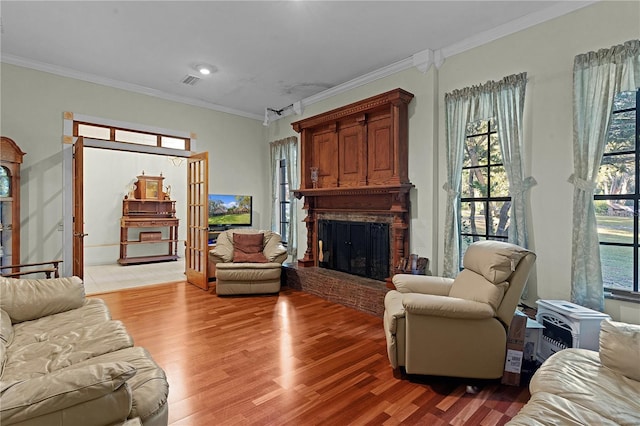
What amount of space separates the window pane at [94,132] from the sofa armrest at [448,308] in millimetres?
5114

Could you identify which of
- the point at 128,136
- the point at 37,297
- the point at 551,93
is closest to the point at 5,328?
the point at 37,297

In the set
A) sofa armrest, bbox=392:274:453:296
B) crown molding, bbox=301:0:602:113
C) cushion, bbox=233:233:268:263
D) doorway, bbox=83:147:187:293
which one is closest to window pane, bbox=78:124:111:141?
doorway, bbox=83:147:187:293

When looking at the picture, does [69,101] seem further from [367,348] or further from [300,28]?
[367,348]

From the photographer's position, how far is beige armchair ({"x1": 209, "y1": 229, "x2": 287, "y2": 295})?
4.58m

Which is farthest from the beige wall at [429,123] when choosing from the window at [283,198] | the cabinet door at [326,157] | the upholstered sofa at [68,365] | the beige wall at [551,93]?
the upholstered sofa at [68,365]

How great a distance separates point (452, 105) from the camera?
12.3ft

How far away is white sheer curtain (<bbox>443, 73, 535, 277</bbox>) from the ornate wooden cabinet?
536 centimetres

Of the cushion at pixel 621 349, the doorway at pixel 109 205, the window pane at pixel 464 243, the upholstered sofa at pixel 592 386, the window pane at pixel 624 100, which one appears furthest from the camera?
the doorway at pixel 109 205

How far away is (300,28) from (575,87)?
269 cm

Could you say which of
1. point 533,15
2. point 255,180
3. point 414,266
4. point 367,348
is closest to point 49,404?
point 367,348

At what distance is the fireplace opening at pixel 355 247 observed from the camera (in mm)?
4316

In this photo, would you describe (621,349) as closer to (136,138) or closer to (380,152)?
(380,152)

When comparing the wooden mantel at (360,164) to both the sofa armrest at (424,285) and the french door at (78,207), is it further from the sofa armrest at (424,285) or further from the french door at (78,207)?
the french door at (78,207)

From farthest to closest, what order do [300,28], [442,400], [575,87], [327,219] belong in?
[327,219], [300,28], [575,87], [442,400]
